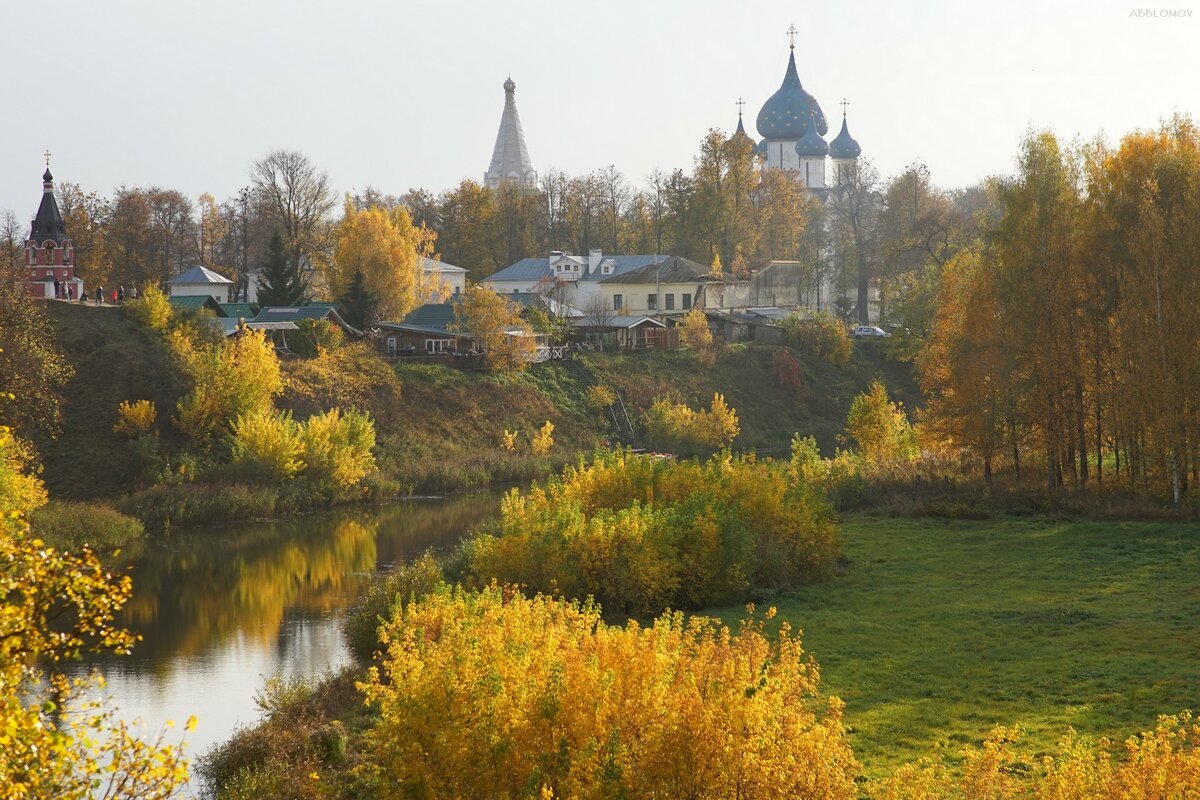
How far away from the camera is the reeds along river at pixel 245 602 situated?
2126cm

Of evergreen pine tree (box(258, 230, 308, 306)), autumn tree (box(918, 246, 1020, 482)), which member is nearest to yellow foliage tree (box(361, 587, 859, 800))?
autumn tree (box(918, 246, 1020, 482))

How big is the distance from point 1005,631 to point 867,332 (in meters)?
58.8

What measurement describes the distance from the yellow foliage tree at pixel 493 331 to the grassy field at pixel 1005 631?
3208cm

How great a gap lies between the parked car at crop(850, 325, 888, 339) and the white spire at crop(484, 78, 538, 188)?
4952 centimetres

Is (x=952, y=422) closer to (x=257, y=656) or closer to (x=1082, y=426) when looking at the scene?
(x=1082, y=426)

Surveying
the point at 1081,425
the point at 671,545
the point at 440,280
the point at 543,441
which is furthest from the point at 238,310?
the point at 671,545

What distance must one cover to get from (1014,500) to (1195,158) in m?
8.68

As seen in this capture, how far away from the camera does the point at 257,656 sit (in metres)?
23.8

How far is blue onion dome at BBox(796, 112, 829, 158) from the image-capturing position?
110 meters

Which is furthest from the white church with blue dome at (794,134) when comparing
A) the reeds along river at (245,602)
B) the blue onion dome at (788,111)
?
the reeds along river at (245,602)

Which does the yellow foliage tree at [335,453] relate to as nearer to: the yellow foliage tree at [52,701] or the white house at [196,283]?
the white house at [196,283]

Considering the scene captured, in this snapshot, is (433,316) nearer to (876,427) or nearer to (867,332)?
(876,427)

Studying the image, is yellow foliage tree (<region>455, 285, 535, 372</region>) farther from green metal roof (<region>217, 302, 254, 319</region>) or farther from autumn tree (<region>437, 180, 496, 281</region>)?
autumn tree (<region>437, 180, 496, 281</region>)

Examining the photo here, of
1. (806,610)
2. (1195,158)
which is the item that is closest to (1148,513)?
(1195,158)
